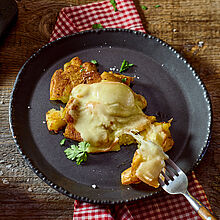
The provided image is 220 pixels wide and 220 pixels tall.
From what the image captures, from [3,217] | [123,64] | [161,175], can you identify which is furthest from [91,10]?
[3,217]

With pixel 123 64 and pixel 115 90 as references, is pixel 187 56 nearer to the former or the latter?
pixel 123 64

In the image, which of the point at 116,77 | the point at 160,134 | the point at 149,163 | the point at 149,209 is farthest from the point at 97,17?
the point at 149,209

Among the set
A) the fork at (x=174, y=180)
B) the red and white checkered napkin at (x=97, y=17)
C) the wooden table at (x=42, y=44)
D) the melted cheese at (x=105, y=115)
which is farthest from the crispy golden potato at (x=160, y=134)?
the red and white checkered napkin at (x=97, y=17)

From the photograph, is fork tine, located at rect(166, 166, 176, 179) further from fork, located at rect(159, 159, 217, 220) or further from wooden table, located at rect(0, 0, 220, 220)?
wooden table, located at rect(0, 0, 220, 220)

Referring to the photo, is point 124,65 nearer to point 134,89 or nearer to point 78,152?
point 134,89

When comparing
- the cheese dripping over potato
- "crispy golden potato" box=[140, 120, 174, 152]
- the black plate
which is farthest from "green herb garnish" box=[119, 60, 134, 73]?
the cheese dripping over potato
